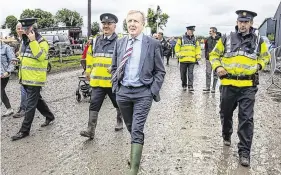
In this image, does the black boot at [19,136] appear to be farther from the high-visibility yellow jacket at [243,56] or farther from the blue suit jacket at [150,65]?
the high-visibility yellow jacket at [243,56]

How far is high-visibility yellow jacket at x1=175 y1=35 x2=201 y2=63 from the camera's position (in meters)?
11.1

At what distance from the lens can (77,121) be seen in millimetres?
7457

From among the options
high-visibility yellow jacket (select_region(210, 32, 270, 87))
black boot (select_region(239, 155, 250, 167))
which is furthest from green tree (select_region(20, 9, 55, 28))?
black boot (select_region(239, 155, 250, 167))

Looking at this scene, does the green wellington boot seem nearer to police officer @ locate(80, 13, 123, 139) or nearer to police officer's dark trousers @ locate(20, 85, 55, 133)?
police officer @ locate(80, 13, 123, 139)

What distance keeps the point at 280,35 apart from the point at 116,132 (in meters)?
17.2

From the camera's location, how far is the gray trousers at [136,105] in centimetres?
434

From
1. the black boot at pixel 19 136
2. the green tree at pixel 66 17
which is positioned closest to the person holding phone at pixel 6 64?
the black boot at pixel 19 136

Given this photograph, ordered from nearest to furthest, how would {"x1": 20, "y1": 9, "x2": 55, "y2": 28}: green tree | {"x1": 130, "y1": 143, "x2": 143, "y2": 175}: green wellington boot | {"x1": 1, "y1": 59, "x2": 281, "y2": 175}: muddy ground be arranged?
{"x1": 130, "y1": 143, "x2": 143, "y2": 175}: green wellington boot → {"x1": 1, "y1": 59, "x2": 281, "y2": 175}: muddy ground → {"x1": 20, "y1": 9, "x2": 55, "y2": 28}: green tree

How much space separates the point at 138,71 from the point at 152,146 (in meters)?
1.73

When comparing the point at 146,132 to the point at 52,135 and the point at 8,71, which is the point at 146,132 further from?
the point at 8,71

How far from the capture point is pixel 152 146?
225 inches

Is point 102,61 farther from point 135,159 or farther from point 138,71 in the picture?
point 135,159

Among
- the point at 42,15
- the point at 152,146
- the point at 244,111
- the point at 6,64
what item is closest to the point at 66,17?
the point at 42,15

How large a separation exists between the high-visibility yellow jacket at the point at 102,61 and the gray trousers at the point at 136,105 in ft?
4.98
